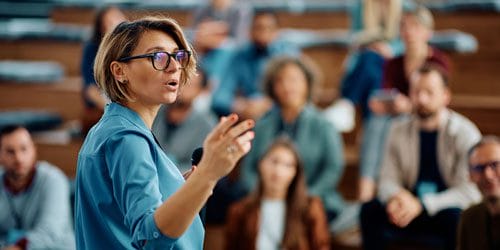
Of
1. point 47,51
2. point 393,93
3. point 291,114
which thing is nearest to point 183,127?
point 291,114

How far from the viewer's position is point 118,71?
1.21 m

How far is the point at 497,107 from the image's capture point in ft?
11.0

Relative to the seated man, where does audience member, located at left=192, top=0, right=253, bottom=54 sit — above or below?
above

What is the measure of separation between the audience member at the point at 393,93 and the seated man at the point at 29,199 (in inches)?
40.5

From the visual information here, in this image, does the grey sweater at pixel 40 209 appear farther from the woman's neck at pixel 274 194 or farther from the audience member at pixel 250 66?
the audience member at pixel 250 66

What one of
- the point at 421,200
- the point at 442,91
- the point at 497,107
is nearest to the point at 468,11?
the point at 497,107

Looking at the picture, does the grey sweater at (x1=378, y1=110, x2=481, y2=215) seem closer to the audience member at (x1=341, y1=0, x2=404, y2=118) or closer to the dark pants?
the dark pants

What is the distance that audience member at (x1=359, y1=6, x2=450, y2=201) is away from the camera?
10.1 ft

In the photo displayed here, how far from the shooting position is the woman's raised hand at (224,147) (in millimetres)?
1057

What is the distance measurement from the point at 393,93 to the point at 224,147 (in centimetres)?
218

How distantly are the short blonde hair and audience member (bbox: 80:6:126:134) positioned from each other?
86.5 inches

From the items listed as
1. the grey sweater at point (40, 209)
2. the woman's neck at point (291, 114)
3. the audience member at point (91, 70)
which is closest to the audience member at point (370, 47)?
the woman's neck at point (291, 114)

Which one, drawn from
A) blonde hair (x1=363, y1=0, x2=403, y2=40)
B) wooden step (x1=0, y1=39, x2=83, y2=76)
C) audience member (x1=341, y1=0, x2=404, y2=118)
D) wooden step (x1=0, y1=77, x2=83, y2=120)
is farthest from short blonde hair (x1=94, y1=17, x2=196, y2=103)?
wooden step (x1=0, y1=39, x2=83, y2=76)

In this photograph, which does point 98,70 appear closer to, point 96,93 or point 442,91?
point 442,91
